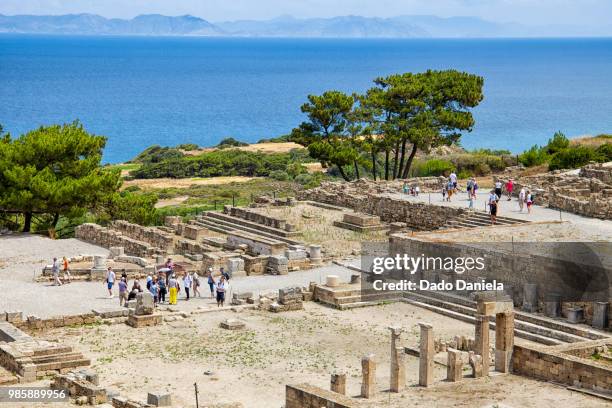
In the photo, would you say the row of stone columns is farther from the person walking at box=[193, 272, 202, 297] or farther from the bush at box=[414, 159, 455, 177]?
the bush at box=[414, 159, 455, 177]

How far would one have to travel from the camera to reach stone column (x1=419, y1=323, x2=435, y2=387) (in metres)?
26.7

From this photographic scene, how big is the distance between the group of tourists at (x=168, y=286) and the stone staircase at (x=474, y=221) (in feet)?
30.2

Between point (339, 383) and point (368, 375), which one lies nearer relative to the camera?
point (339, 383)

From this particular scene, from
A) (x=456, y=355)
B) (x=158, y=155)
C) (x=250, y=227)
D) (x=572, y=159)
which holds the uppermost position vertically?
(x=572, y=159)

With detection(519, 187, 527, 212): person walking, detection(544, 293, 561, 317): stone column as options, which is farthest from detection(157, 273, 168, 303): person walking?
Answer: detection(519, 187, 527, 212): person walking

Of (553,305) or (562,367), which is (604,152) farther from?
(562,367)

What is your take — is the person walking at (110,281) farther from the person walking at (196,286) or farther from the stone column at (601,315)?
the stone column at (601,315)

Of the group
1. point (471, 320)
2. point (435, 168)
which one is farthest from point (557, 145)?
point (471, 320)

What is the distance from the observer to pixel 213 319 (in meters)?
34.8

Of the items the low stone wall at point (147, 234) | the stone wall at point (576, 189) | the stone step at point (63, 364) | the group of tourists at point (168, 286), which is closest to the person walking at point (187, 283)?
the group of tourists at point (168, 286)

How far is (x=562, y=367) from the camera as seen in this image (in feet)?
83.5

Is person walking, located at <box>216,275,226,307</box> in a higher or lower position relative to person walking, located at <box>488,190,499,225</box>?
lower

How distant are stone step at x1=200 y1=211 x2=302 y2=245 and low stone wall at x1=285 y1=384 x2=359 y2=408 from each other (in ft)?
68.5

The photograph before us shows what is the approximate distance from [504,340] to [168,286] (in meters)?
13.1
